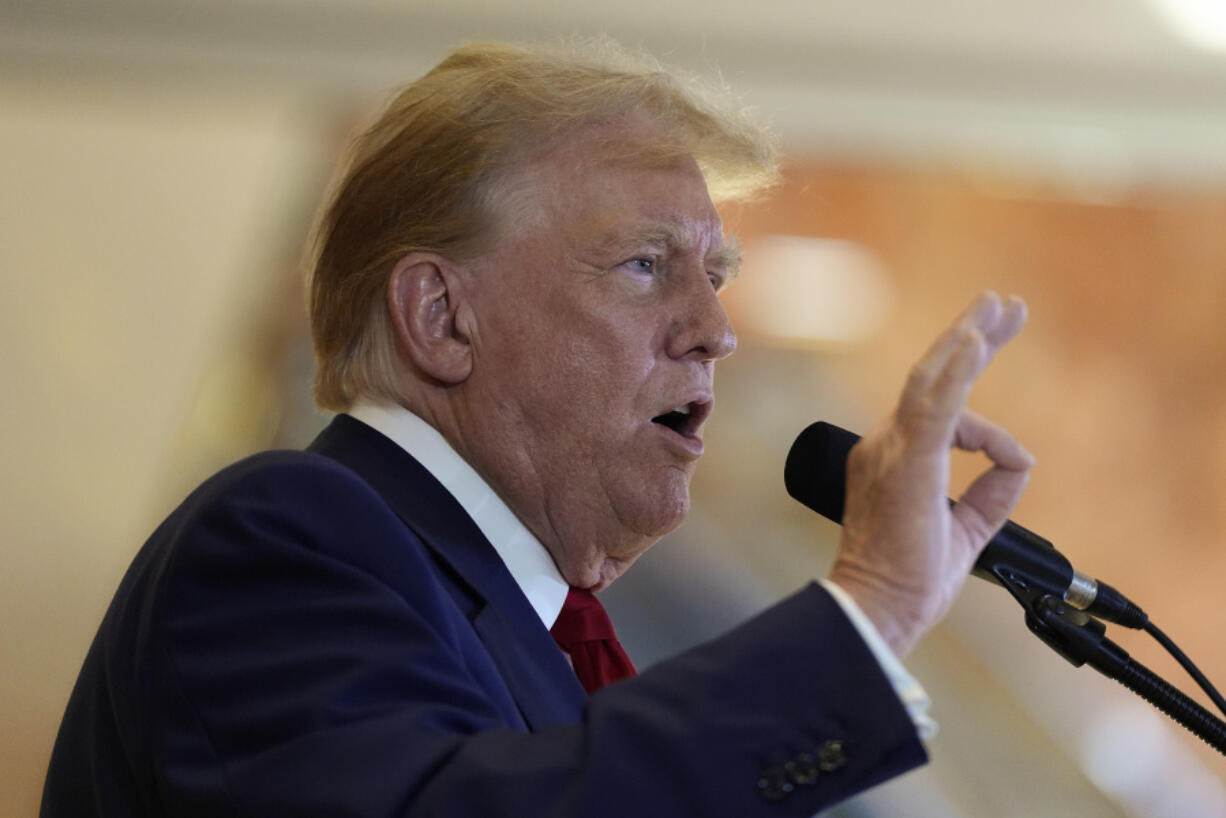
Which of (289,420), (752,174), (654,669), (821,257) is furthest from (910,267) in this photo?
(654,669)

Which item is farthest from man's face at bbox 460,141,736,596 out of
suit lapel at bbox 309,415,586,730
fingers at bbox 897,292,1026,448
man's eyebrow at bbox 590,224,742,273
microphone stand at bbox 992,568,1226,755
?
fingers at bbox 897,292,1026,448

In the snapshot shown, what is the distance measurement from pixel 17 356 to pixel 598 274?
248 cm

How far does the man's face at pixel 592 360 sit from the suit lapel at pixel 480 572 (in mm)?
118

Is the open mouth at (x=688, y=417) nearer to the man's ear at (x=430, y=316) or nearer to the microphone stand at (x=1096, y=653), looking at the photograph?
the man's ear at (x=430, y=316)

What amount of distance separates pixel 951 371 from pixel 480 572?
1.61 feet

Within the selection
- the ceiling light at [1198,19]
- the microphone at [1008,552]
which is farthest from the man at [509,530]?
the ceiling light at [1198,19]

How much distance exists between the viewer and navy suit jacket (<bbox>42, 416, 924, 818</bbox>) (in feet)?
2.57

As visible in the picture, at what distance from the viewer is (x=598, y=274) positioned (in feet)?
4.43

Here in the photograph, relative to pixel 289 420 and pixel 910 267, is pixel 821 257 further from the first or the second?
pixel 289 420

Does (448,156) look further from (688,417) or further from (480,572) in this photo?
(480,572)

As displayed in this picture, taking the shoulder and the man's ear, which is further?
the man's ear

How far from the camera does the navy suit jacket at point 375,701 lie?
782 mm

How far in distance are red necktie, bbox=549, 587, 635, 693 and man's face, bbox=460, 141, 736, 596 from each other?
29mm

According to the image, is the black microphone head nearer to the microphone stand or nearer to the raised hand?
the microphone stand
